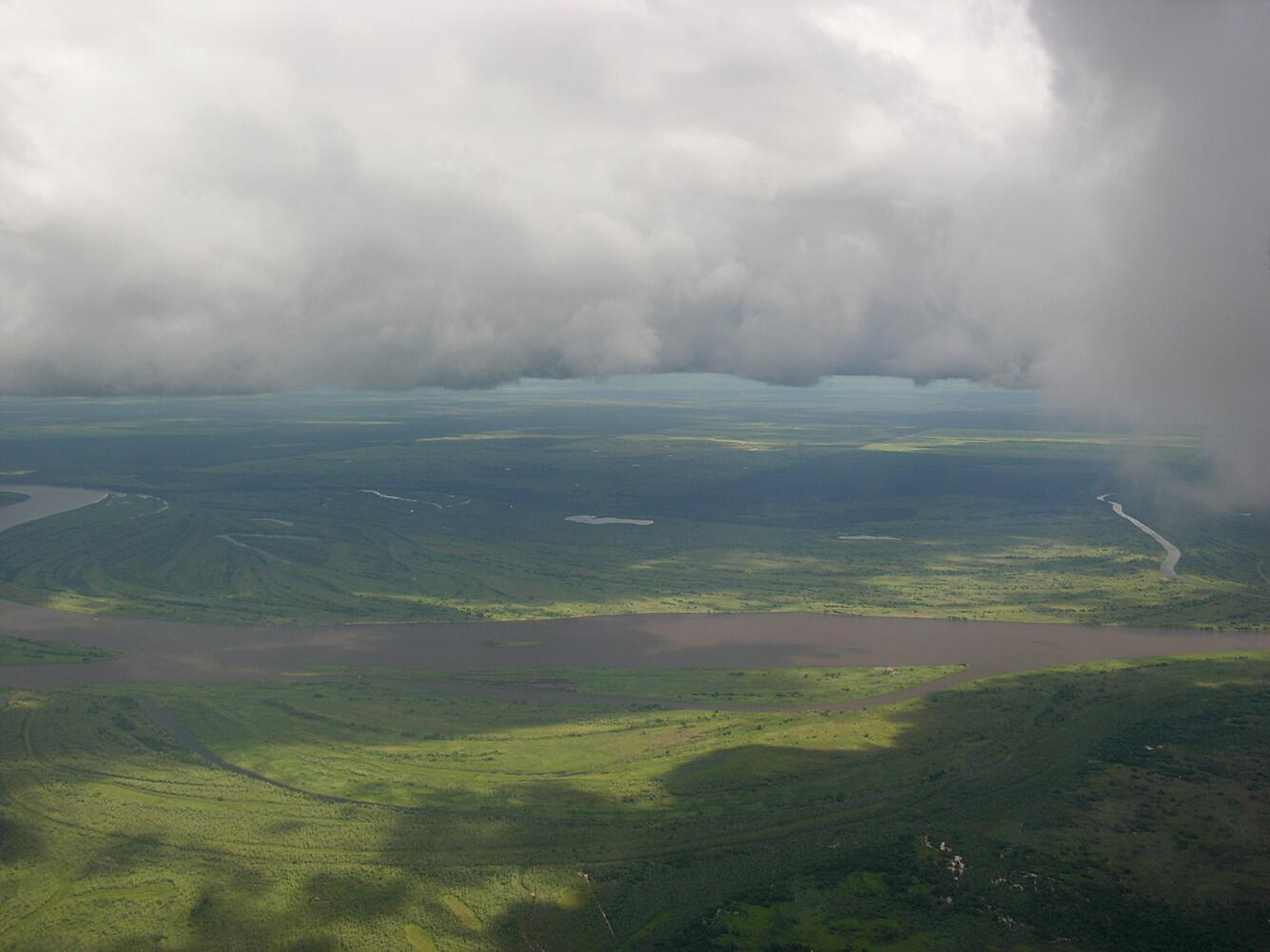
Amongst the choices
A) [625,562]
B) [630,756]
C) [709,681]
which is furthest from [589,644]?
[625,562]

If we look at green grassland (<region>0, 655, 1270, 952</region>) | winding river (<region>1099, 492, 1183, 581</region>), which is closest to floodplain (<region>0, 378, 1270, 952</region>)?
green grassland (<region>0, 655, 1270, 952</region>)

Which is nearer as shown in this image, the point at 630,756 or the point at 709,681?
the point at 630,756

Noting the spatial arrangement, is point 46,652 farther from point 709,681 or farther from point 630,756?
point 709,681

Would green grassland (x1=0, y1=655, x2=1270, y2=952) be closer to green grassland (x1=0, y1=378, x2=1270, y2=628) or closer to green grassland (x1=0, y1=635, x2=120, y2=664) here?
green grassland (x1=0, y1=635, x2=120, y2=664)

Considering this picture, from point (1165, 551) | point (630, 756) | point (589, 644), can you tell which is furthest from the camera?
point (1165, 551)

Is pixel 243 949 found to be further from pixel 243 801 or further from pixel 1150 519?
pixel 1150 519

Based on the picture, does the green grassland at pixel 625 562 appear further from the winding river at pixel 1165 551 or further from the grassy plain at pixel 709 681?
the grassy plain at pixel 709 681
